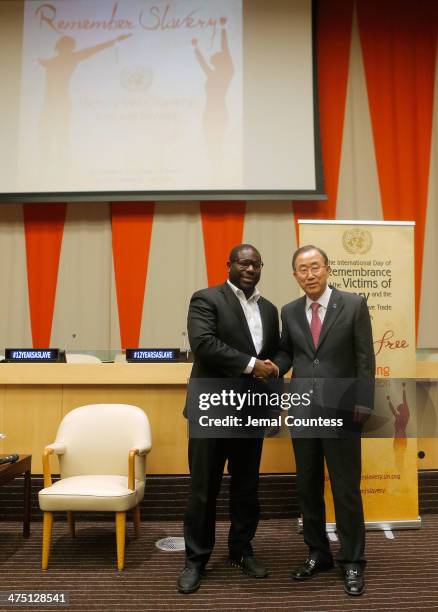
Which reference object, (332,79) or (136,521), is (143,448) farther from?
(332,79)

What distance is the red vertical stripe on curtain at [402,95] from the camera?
552 centimetres

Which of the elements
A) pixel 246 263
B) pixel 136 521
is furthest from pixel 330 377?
pixel 136 521

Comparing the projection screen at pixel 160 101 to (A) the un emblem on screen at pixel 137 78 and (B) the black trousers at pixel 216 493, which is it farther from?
(B) the black trousers at pixel 216 493

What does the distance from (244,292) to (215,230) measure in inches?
114

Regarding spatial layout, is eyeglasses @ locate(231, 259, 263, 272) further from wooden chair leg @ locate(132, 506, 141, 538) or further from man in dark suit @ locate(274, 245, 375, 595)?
wooden chair leg @ locate(132, 506, 141, 538)

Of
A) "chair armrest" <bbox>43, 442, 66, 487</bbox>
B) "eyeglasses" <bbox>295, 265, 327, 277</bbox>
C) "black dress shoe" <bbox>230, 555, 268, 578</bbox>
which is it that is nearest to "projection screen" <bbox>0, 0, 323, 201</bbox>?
"eyeglasses" <bbox>295, 265, 327, 277</bbox>

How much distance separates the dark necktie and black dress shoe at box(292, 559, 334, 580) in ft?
3.47

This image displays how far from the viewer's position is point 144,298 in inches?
214

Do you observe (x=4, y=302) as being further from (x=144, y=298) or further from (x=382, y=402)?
(x=382, y=402)

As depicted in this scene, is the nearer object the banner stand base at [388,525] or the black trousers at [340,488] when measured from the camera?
the black trousers at [340,488]

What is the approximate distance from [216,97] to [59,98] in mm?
1534

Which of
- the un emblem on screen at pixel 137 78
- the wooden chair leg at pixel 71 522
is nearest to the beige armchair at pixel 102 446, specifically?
the wooden chair leg at pixel 71 522

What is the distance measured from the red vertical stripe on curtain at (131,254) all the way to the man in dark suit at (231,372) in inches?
114

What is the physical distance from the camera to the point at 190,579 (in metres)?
2.47
